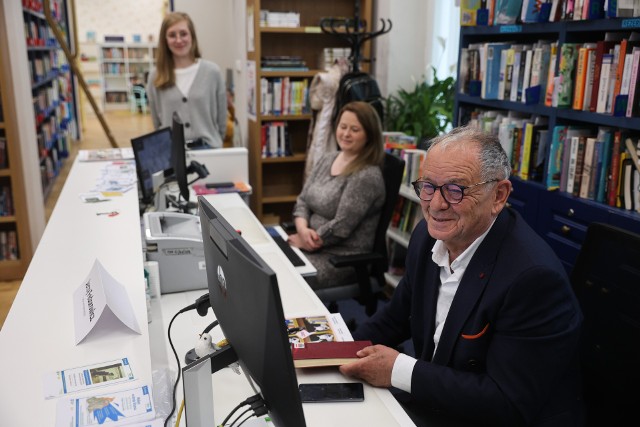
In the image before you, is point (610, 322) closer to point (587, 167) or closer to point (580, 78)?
point (587, 167)

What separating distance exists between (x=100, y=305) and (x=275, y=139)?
3.44 meters

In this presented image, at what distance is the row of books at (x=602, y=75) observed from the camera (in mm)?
2176

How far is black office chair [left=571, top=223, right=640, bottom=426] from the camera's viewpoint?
1502 millimetres

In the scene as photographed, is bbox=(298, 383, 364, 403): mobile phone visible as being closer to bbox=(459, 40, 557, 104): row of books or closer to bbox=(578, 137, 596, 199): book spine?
bbox=(578, 137, 596, 199): book spine

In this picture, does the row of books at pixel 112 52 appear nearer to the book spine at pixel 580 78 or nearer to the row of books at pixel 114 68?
the row of books at pixel 114 68

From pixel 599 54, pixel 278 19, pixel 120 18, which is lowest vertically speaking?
pixel 599 54

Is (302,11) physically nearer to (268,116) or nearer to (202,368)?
(268,116)

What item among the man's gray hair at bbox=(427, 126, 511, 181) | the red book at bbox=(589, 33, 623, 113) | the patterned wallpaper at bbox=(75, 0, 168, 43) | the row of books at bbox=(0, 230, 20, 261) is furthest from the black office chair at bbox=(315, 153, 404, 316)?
the patterned wallpaper at bbox=(75, 0, 168, 43)

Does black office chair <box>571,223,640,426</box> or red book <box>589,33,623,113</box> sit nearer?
black office chair <box>571,223,640,426</box>

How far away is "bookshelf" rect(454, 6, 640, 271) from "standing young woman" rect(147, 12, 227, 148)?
176 cm

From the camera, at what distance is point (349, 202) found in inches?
110

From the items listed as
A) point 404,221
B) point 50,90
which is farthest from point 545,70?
point 50,90

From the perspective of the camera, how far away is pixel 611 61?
226cm

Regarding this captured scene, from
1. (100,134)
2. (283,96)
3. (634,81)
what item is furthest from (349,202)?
(100,134)
